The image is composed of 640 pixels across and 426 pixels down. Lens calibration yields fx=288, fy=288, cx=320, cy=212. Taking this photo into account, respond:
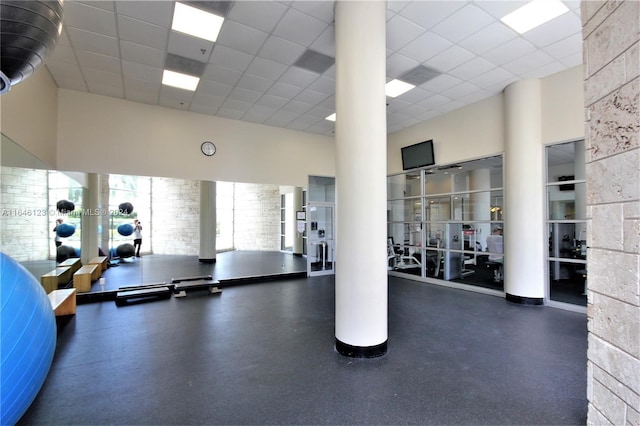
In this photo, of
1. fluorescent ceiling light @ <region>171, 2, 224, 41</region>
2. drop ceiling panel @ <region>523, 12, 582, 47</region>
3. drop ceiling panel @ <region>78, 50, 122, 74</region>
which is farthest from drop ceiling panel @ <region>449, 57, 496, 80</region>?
drop ceiling panel @ <region>78, 50, 122, 74</region>

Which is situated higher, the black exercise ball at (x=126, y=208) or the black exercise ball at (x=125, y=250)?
the black exercise ball at (x=126, y=208)

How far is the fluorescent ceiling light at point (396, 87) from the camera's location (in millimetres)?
5242

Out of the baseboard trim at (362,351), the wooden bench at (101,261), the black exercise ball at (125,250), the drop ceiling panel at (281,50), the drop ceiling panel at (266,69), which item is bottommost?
the baseboard trim at (362,351)

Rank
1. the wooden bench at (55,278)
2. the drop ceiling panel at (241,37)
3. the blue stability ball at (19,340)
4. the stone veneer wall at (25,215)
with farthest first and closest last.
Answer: the wooden bench at (55,278) < the stone veneer wall at (25,215) < the drop ceiling panel at (241,37) < the blue stability ball at (19,340)

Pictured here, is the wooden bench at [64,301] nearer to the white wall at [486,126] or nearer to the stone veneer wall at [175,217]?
the stone veneer wall at [175,217]

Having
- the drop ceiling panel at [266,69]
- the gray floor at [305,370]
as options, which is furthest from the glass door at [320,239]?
the drop ceiling panel at [266,69]

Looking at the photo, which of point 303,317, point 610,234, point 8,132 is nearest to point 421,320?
point 303,317

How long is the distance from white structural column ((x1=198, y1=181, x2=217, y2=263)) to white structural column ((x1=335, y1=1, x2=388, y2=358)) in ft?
16.5

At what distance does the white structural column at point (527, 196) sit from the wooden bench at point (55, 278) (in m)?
8.00

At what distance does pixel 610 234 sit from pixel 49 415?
359 centimetres

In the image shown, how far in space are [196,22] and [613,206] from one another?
4387 mm

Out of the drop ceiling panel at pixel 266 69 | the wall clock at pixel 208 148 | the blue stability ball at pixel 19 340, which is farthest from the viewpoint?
the wall clock at pixel 208 148

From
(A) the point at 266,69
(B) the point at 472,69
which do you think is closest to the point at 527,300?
(B) the point at 472,69

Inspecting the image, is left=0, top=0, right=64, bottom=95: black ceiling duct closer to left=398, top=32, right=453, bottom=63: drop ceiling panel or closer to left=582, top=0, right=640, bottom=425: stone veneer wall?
left=582, top=0, right=640, bottom=425: stone veneer wall
